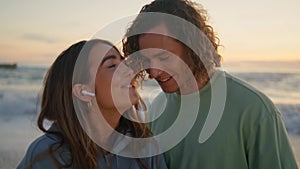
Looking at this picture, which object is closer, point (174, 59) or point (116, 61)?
point (174, 59)

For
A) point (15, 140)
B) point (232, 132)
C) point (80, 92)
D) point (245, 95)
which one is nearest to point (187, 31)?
point (245, 95)

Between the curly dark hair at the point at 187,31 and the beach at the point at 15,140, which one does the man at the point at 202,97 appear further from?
the beach at the point at 15,140

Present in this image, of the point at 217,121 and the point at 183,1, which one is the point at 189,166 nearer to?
the point at 217,121

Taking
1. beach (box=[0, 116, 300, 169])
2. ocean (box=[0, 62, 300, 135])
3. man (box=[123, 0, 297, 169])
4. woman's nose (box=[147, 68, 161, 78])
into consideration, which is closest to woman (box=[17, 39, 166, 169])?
man (box=[123, 0, 297, 169])

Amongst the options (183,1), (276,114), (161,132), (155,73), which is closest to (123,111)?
(161,132)

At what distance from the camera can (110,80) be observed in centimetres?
276

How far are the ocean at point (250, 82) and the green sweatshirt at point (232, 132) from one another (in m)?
0.62

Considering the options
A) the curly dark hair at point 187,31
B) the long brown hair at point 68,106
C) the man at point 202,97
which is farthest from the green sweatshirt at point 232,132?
the long brown hair at point 68,106

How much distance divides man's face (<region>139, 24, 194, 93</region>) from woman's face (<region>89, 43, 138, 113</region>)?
255mm

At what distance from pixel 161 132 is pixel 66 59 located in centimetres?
78

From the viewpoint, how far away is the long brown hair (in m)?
2.69

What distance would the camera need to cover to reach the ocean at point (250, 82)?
481 inches

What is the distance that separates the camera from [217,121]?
8.64ft

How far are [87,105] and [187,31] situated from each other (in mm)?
786
